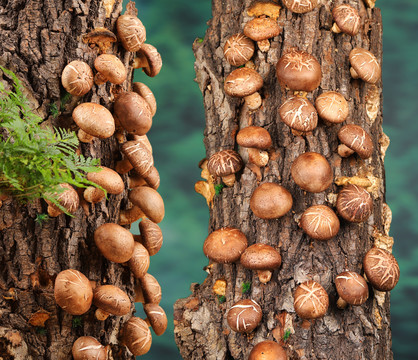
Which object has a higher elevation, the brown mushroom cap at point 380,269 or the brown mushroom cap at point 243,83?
the brown mushroom cap at point 243,83

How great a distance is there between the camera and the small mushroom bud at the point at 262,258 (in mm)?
2887

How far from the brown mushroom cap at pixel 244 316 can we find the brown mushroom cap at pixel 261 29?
1571 mm

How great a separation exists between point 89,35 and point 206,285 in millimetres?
1652

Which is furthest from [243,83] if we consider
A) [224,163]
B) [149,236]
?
[149,236]

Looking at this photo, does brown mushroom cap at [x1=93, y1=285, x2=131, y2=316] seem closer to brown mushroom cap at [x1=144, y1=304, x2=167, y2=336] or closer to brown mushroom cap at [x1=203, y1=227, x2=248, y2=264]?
brown mushroom cap at [x1=144, y1=304, x2=167, y2=336]

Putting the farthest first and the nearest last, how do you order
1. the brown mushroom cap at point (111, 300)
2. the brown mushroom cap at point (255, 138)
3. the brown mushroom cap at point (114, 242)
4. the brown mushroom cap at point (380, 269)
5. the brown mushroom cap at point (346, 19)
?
the brown mushroom cap at point (346, 19) < the brown mushroom cap at point (255, 138) < the brown mushroom cap at point (380, 269) < the brown mushroom cap at point (114, 242) < the brown mushroom cap at point (111, 300)

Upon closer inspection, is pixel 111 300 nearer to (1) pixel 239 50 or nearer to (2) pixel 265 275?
(2) pixel 265 275

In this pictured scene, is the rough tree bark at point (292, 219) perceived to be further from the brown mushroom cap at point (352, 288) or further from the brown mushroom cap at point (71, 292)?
the brown mushroom cap at point (71, 292)

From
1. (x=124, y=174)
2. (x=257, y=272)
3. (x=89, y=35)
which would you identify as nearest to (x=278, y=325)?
(x=257, y=272)

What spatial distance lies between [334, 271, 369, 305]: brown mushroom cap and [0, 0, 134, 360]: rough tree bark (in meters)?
1.27

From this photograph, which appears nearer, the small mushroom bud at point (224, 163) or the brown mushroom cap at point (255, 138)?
the brown mushroom cap at point (255, 138)

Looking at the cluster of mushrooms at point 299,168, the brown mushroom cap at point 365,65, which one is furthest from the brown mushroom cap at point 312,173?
the brown mushroom cap at point 365,65

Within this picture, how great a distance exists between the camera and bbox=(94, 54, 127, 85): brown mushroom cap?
115 inches

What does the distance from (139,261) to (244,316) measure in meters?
0.66
